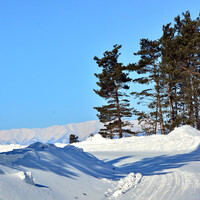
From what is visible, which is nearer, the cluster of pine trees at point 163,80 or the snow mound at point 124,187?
the snow mound at point 124,187

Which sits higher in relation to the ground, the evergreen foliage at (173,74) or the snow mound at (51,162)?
the evergreen foliage at (173,74)

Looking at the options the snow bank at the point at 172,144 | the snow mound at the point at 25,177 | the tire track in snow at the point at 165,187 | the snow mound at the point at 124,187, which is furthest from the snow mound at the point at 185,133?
the snow mound at the point at 25,177

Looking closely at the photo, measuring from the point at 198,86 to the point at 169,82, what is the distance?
324 cm

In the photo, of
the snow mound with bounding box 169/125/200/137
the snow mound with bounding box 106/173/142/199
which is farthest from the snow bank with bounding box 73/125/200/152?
the snow mound with bounding box 106/173/142/199

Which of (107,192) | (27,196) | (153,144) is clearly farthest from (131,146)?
(27,196)

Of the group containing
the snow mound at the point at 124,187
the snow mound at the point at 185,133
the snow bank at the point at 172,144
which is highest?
the snow mound at the point at 185,133

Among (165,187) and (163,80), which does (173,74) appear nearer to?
(163,80)

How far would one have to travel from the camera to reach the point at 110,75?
92.7ft

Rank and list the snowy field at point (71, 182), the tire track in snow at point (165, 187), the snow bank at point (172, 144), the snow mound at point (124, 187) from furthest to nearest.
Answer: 1. the snow bank at point (172, 144)
2. the snow mound at point (124, 187)
3. the tire track in snow at point (165, 187)
4. the snowy field at point (71, 182)

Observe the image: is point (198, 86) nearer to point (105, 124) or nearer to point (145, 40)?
point (145, 40)

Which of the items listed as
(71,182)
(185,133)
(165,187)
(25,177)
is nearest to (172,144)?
(185,133)

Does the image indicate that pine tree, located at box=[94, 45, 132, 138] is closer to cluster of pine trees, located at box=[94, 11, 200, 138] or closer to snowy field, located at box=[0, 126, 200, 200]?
cluster of pine trees, located at box=[94, 11, 200, 138]

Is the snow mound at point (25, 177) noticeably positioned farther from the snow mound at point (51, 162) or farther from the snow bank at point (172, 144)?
the snow bank at point (172, 144)

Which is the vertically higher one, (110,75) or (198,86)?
(110,75)
